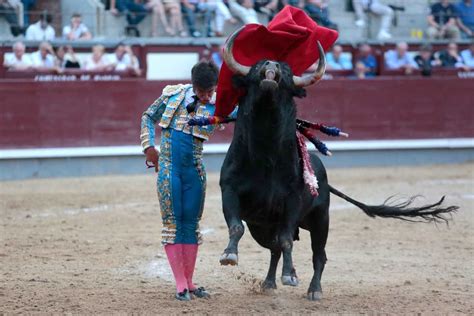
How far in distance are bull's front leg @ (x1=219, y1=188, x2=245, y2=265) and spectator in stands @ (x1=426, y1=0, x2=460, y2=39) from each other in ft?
36.7

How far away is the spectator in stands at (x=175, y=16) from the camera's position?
541 inches

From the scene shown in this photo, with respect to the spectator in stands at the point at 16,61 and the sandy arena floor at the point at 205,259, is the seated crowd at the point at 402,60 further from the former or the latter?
the spectator in stands at the point at 16,61

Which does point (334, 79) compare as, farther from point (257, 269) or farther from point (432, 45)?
point (257, 269)

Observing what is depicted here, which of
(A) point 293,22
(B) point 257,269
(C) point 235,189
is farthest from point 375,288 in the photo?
(A) point 293,22

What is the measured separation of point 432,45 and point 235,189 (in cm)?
1092

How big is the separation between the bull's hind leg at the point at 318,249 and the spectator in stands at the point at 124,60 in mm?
7710

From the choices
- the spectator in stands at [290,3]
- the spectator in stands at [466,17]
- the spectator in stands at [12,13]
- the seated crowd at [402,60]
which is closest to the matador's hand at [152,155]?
the spectator in stands at [12,13]

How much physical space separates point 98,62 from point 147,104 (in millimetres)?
858

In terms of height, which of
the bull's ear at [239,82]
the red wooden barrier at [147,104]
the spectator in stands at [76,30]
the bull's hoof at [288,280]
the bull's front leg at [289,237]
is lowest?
the red wooden barrier at [147,104]

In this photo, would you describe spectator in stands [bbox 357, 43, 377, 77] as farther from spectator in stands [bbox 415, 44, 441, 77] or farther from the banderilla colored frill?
the banderilla colored frill

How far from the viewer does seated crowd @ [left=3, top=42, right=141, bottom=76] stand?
41.1 ft

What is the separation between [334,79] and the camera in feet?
46.5

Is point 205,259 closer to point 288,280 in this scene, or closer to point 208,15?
point 288,280

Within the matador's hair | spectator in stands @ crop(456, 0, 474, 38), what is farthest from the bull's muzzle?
spectator in stands @ crop(456, 0, 474, 38)
